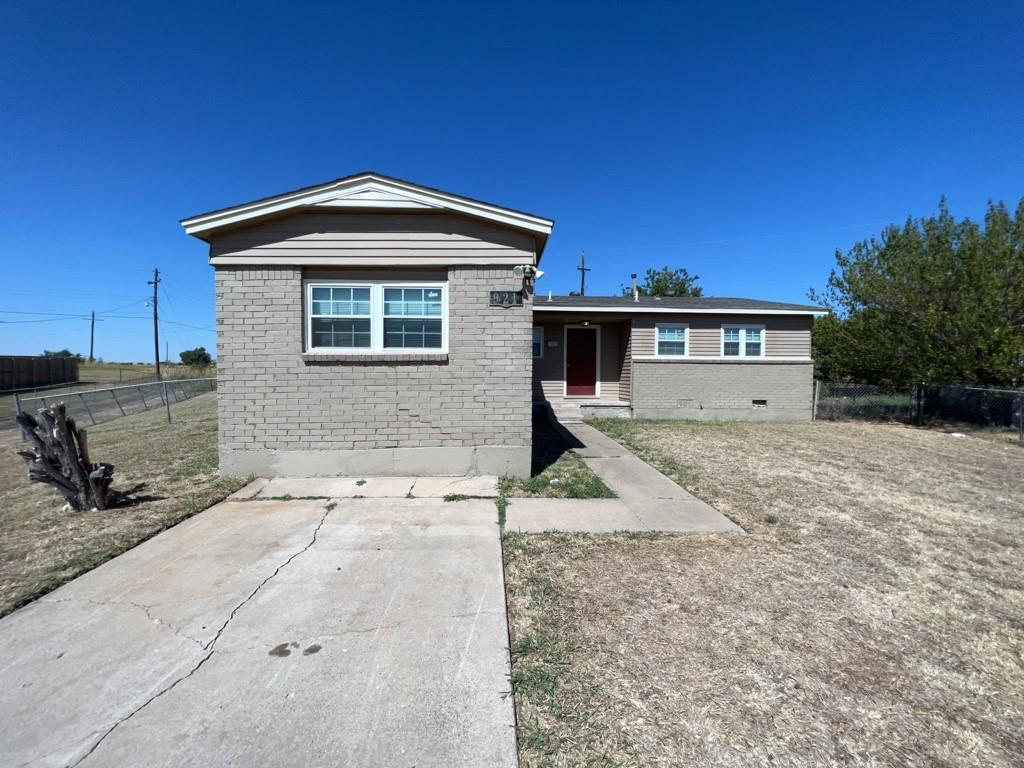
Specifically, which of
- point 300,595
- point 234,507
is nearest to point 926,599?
point 300,595

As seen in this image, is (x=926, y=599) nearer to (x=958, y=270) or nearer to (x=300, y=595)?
(x=300, y=595)

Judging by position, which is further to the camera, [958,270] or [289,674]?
[958,270]

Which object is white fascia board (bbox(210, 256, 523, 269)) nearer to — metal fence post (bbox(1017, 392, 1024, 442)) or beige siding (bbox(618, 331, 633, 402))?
beige siding (bbox(618, 331, 633, 402))

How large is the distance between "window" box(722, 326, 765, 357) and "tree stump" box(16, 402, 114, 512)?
13.8 m

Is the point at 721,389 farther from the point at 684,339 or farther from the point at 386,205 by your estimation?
the point at 386,205

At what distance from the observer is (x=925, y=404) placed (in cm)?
1331

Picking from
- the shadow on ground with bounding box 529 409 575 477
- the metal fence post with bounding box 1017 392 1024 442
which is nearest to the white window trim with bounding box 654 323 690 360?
the shadow on ground with bounding box 529 409 575 477

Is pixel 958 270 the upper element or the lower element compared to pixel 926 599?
upper

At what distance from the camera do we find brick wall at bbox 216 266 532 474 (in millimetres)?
6027

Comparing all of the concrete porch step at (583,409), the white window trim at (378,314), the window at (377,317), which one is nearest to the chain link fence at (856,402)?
the concrete porch step at (583,409)

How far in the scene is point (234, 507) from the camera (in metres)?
5.03

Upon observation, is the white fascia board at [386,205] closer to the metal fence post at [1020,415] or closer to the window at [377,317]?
the window at [377,317]

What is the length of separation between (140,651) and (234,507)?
8.62ft

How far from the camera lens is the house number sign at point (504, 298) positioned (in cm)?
616
